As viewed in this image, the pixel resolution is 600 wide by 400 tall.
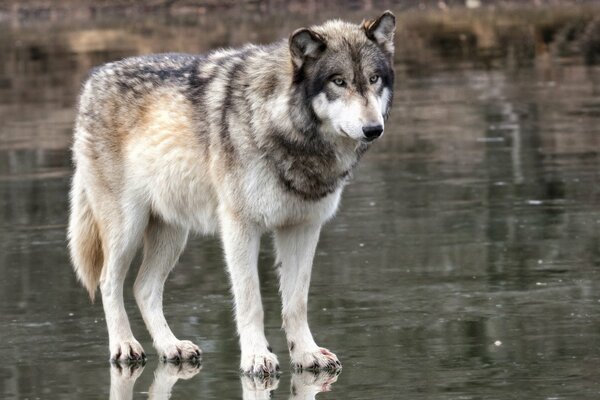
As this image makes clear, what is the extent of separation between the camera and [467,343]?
7.90 meters

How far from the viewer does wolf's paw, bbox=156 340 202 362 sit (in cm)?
799

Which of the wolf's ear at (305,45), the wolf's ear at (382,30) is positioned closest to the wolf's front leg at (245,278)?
the wolf's ear at (305,45)

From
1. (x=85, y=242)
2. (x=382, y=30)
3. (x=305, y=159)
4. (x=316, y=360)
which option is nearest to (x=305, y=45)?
(x=382, y=30)

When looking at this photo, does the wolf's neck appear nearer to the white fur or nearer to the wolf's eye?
the white fur

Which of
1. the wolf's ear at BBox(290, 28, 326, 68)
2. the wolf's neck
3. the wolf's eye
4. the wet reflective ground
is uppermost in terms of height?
the wolf's ear at BBox(290, 28, 326, 68)

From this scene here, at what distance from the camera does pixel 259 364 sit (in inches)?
299

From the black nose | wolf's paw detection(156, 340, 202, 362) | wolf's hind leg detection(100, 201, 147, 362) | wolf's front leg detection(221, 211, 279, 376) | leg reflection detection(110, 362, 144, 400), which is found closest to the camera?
the black nose

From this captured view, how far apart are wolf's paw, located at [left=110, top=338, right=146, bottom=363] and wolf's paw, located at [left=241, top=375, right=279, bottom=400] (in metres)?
0.81

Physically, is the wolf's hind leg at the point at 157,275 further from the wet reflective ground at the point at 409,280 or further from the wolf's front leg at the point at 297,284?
the wolf's front leg at the point at 297,284

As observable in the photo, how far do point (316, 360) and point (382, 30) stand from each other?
1.72m

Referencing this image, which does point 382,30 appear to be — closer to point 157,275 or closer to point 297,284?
point 297,284

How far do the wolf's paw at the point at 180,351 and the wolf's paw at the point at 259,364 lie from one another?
407 millimetres

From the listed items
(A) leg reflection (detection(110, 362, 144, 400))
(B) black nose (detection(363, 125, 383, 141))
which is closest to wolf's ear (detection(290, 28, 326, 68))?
(B) black nose (detection(363, 125, 383, 141))

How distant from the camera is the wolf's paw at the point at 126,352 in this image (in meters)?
8.04
